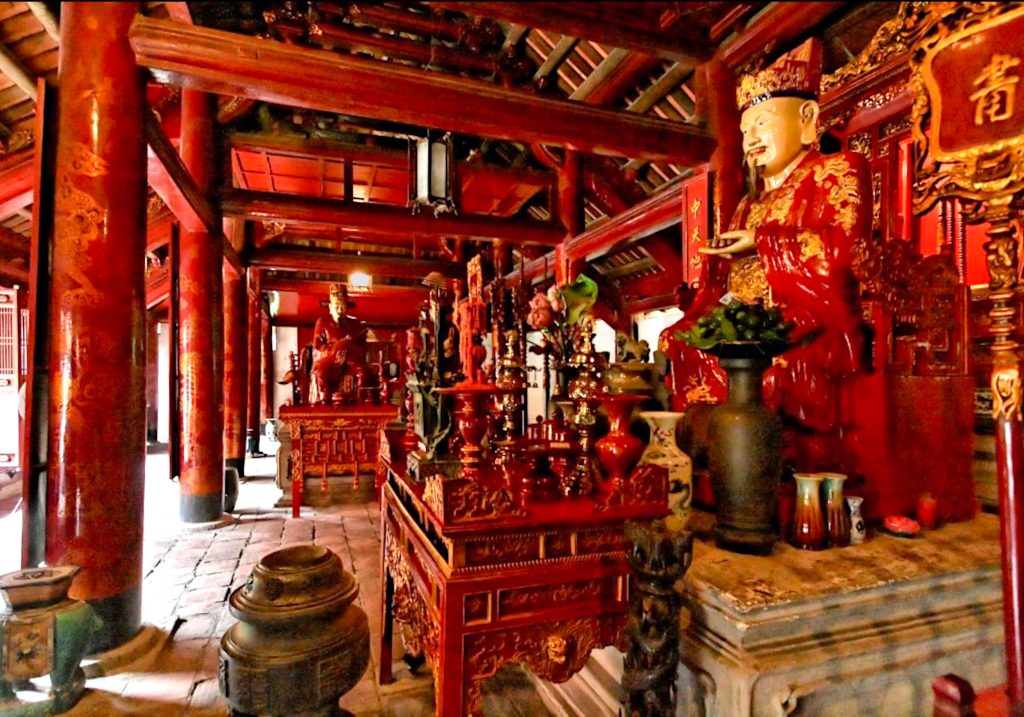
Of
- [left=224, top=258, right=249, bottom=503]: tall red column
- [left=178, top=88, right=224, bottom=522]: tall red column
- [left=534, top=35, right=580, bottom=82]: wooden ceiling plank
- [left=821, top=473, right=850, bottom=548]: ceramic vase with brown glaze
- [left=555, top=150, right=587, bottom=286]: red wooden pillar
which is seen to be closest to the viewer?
[left=821, top=473, right=850, bottom=548]: ceramic vase with brown glaze

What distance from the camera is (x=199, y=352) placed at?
4723mm

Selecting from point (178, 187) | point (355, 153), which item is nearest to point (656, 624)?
point (178, 187)

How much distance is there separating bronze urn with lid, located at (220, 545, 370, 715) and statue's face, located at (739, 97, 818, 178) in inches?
116

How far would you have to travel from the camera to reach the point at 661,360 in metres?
2.81

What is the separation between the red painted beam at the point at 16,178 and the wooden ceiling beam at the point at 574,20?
2.82m

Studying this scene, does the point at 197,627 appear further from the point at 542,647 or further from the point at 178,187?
the point at 178,187

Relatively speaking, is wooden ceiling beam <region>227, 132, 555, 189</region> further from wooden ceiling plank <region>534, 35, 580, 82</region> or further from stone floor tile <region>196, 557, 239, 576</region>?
stone floor tile <region>196, 557, 239, 576</region>

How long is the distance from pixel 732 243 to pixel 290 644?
274cm

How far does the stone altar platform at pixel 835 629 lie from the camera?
1.34 metres

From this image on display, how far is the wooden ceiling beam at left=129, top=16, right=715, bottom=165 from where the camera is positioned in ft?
8.21

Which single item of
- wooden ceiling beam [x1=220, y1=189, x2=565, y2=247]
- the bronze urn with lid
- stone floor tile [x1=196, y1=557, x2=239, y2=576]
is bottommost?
stone floor tile [x1=196, y1=557, x2=239, y2=576]

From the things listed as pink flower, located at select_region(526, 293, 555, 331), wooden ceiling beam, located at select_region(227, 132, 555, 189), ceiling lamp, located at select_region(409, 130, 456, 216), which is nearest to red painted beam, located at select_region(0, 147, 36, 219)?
wooden ceiling beam, located at select_region(227, 132, 555, 189)

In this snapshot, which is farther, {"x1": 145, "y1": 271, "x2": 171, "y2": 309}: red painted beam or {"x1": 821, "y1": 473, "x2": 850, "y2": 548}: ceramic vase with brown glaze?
{"x1": 145, "y1": 271, "x2": 171, "y2": 309}: red painted beam

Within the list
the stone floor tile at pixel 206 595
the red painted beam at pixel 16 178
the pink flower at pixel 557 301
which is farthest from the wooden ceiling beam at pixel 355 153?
the stone floor tile at pixel 206 595
